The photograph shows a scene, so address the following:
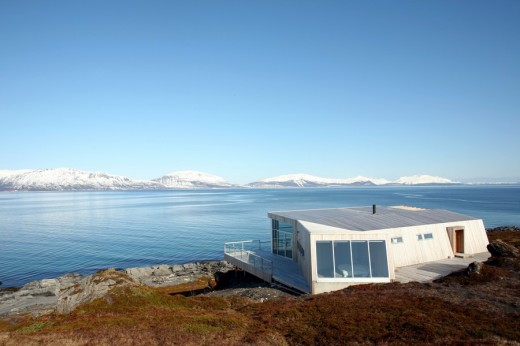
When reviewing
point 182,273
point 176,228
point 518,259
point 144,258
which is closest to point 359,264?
point 518,259

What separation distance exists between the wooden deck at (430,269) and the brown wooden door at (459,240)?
158 cm

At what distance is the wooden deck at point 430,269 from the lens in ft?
83.5

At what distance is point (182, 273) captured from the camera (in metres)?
49.0

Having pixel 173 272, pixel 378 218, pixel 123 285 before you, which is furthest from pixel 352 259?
pixel 173 272

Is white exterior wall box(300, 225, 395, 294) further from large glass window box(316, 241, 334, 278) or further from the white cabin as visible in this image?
large glass window box(316, 241, 334, 278)

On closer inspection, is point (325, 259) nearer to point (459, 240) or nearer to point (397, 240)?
point (397, 240)

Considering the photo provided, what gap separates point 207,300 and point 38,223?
9602 centimetres

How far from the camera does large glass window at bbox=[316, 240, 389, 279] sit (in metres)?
24.0

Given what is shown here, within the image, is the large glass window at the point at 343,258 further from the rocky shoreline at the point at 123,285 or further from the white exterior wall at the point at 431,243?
the white exterior wall at the point at 431,243

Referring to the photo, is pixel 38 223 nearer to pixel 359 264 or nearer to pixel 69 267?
pixel 69 267

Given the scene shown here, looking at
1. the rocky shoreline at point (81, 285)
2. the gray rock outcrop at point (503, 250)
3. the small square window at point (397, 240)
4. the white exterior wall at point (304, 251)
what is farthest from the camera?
the small square window at point (397, 240)

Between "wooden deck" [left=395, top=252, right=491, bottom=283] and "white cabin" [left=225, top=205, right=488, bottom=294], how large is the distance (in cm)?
69

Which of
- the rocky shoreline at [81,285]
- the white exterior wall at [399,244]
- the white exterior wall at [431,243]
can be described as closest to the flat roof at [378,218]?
the white exterior wall at [431,243]

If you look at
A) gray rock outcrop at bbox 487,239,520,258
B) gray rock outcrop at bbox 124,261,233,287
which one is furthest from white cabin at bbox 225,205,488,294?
gray rock outcrop at bbox 124,261,233,287
